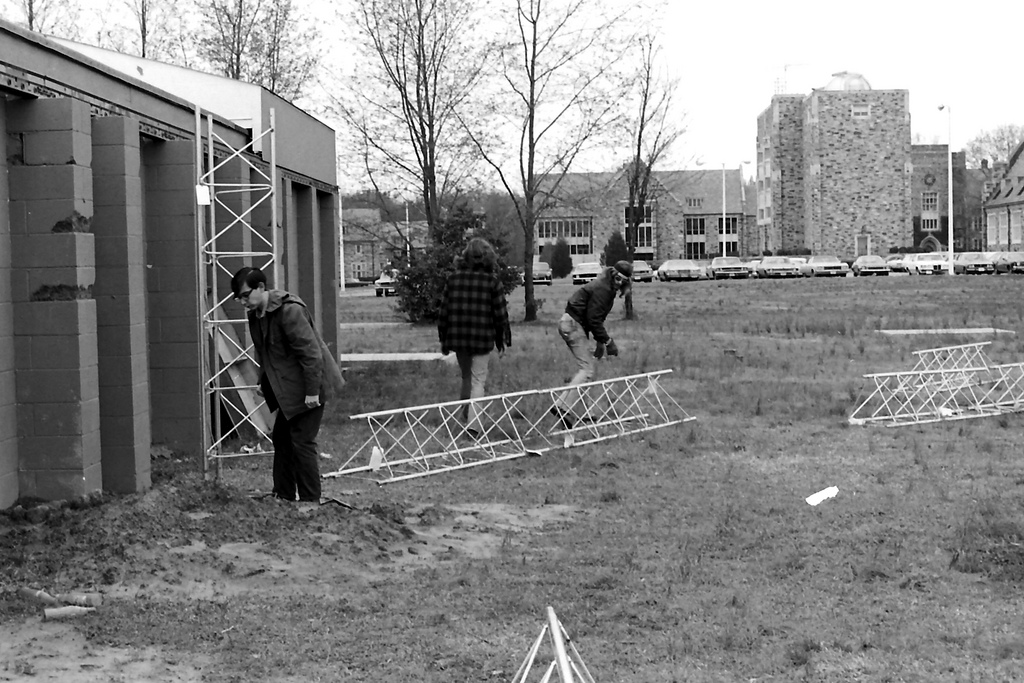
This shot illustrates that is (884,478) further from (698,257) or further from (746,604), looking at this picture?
(698,257)

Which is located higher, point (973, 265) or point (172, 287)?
point (973, 265)

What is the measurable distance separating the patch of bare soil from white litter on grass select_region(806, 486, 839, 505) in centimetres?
175

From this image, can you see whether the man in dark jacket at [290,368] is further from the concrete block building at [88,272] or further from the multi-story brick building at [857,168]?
the multi-story brick building at [857,168]

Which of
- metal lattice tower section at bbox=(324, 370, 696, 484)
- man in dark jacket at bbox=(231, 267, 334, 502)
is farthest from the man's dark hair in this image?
metal lattice tower section at bbox=(324, 370, 696, 484)

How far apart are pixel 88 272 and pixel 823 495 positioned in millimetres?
5276

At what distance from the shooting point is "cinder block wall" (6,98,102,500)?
7867 millimetres

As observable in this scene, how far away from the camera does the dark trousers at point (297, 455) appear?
817 centimetres

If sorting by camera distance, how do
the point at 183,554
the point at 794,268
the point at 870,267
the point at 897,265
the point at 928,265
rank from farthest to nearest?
the point at 897,265 < the point at 794,268 < the point at 870,267 < the point at 928,265 < the point at 183,554

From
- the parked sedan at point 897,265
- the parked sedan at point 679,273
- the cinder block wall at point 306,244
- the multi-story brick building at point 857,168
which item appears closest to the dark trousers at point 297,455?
the cinder block wall at point 306,244

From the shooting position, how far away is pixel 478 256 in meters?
11.7

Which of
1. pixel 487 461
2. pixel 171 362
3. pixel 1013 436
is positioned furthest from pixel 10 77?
pixel 1013 436

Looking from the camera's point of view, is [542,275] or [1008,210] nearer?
[542,275]

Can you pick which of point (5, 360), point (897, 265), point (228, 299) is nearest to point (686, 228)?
point (897, 265)

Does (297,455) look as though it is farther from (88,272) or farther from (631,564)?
(631,564)
